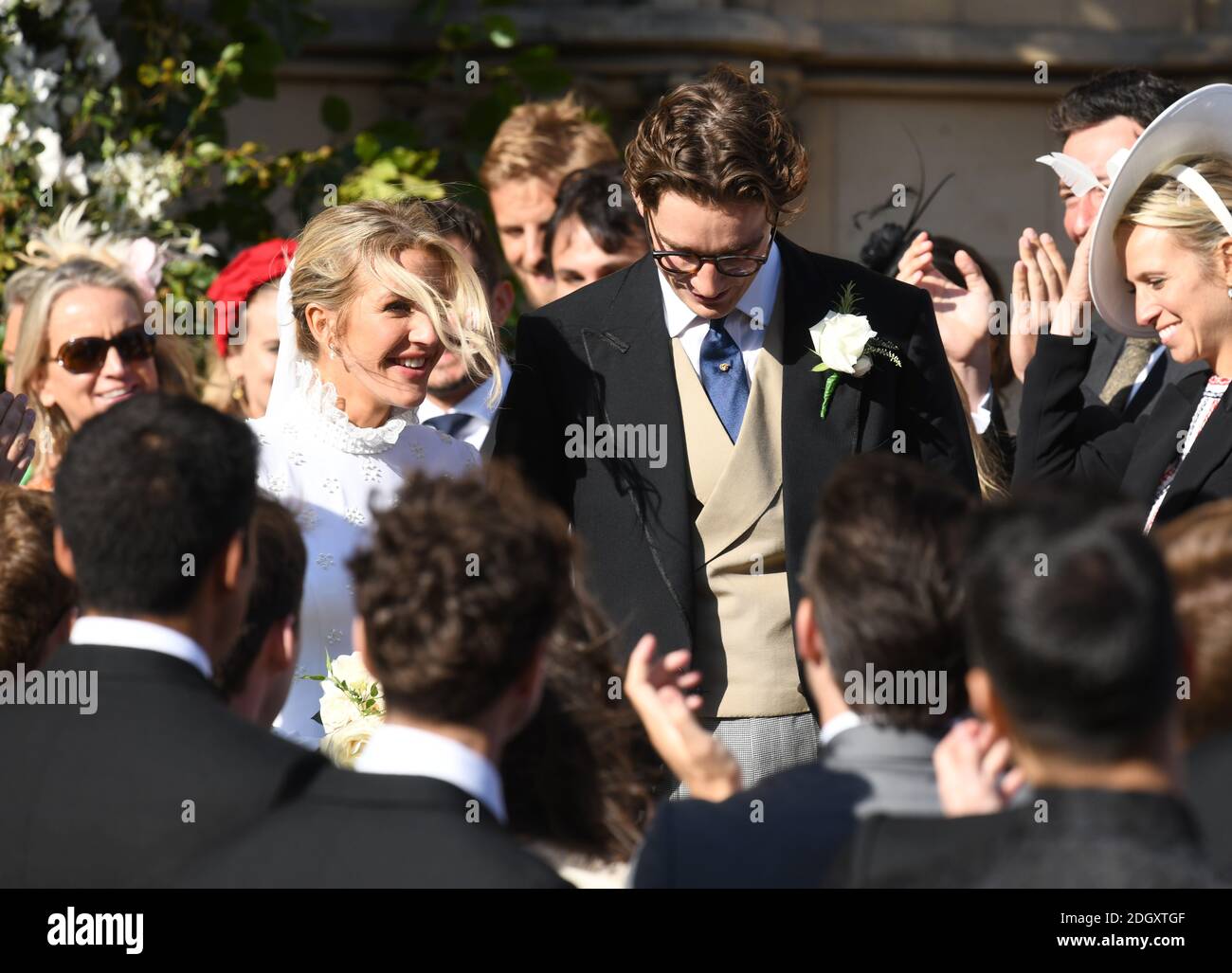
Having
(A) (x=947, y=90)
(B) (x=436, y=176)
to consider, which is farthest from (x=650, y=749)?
(A) (x=947, y=90)

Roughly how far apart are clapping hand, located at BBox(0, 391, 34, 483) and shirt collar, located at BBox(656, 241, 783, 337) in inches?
64.7

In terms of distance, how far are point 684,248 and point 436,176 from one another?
3.20m

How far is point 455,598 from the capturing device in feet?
6.92

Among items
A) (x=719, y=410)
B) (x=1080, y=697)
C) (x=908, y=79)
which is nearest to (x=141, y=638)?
(x=1080, y=697)

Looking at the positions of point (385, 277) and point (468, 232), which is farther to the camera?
point (468, 232)

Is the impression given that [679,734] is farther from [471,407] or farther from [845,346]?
[471,407]

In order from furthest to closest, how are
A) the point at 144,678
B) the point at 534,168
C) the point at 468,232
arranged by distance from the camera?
1. the point at 534,168
2. the point at 468,232
3. the point at 144,678

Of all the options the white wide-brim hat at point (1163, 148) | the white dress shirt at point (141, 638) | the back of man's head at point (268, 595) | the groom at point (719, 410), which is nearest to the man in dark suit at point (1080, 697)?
the white dress shirt at point (141, 638)

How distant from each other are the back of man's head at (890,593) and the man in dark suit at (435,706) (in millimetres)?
366

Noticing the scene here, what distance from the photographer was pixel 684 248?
11.4 feet

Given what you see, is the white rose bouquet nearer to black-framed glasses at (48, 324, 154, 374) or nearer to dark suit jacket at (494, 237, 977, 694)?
dark suit jacket at (494, 237, 977, 694)

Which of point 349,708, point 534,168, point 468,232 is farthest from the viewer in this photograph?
point 534,168

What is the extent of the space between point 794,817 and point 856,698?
0.59ft

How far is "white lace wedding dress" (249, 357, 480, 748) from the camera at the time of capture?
3646 mm
